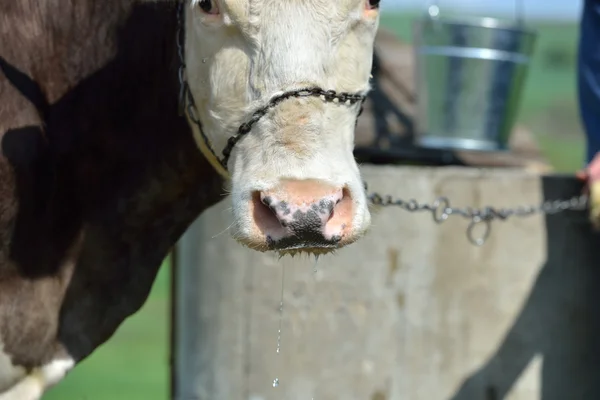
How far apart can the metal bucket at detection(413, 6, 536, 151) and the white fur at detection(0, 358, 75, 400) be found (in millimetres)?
2640

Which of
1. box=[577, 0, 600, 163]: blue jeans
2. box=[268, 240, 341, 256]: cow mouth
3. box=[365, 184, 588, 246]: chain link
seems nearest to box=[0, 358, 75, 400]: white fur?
box=[268, 240, 341, 256]: cow mouth

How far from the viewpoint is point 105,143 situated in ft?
10.6

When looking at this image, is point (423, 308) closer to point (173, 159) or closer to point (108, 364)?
point (173, 159)

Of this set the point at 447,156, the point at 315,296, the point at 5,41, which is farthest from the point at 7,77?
the point at 447,156


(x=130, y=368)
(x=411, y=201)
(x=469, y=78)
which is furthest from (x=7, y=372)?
(x=130, y=368)

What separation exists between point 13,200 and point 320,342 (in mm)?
1770

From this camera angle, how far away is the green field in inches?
256

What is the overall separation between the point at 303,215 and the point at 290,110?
302 millimetres

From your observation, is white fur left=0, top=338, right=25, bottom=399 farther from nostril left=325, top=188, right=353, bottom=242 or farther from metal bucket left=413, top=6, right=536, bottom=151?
metal bucket left=413, top=6, right=536, bottom=151

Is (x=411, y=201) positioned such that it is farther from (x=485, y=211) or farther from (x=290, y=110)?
(x=290, y=110)

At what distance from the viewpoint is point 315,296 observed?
A: 4.45 metres

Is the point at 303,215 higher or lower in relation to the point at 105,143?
higher

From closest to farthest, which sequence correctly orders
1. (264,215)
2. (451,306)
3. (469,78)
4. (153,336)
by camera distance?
(264,215) < (451,306) < (469,78) < (153,336)

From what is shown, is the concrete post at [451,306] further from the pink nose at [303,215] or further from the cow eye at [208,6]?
the pink nose at [303,215]
